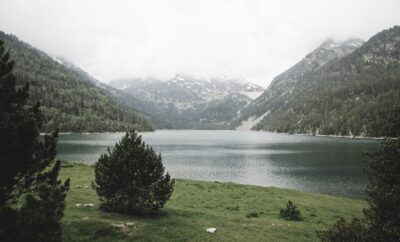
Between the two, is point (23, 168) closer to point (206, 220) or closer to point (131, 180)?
point (131, 180)

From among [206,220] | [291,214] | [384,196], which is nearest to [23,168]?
[384,196]

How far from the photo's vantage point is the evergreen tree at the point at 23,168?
11.3 metres

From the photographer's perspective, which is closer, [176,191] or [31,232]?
[31,232]

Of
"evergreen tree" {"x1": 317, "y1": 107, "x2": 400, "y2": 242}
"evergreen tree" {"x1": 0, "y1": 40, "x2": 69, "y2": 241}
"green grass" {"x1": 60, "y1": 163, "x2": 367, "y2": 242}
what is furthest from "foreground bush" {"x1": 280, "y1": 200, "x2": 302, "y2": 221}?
"evergreen tree" {"x1": 0, "y1": 40, "x2": 69, "y2": 241}

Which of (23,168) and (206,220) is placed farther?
(206,220)

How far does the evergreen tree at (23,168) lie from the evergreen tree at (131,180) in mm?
11025

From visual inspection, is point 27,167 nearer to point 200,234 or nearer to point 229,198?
point 200,234

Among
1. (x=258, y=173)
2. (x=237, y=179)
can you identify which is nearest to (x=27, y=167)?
(x=237, y=179)

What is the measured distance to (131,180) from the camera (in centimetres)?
2580

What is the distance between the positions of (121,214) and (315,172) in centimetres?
6943

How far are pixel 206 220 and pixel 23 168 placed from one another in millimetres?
17692

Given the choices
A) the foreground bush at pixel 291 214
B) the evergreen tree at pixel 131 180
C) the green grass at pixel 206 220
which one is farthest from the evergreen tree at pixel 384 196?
the foreground bush at pixel 291 214

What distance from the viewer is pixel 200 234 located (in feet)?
77.8

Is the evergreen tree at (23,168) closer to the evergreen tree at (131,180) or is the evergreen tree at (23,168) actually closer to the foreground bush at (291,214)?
the evergreen tree at (131,180)
